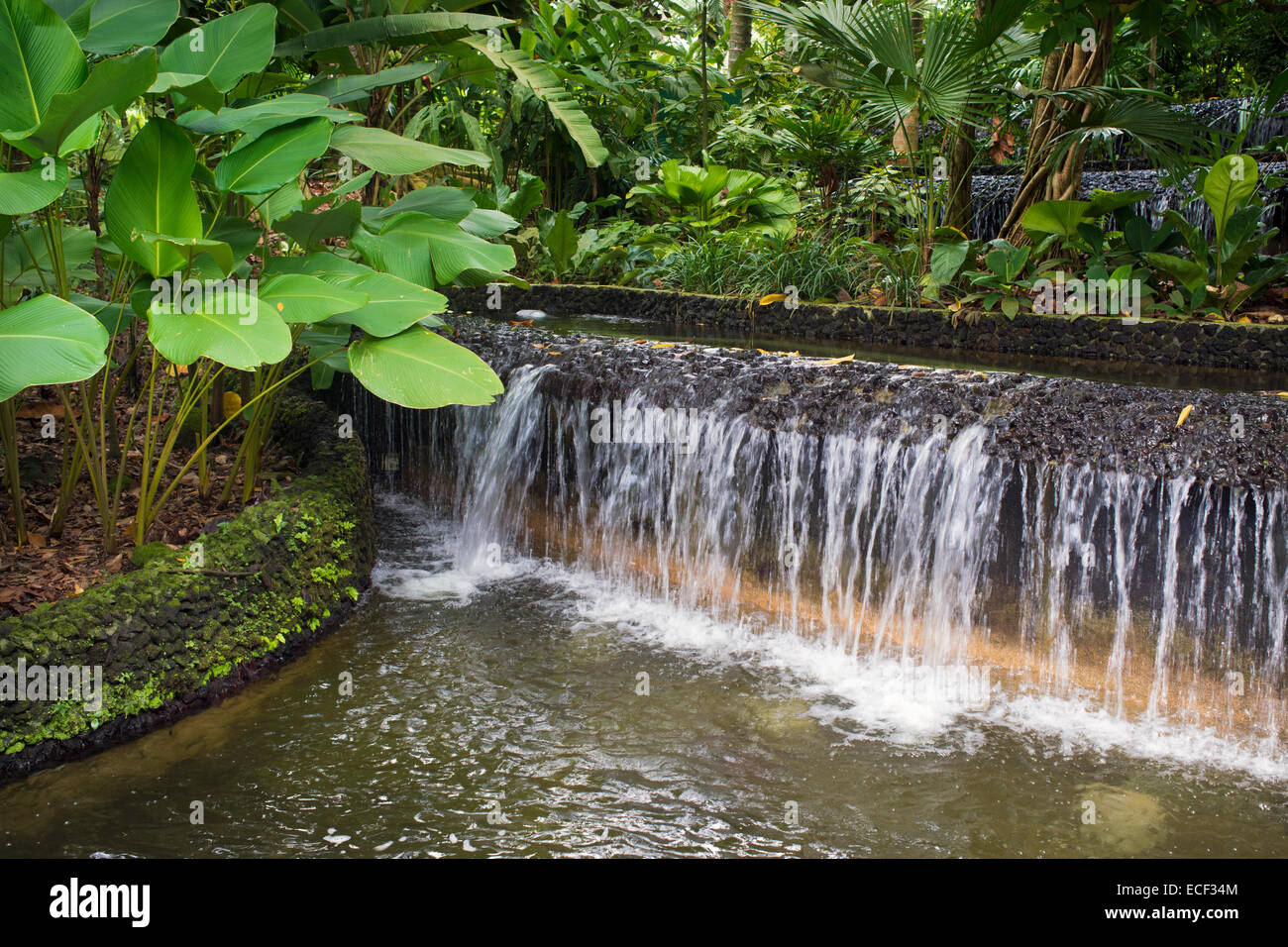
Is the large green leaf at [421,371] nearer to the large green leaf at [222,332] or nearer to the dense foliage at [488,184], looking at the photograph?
the dense foliage at [488,184]

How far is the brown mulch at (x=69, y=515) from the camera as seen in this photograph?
11.5ft

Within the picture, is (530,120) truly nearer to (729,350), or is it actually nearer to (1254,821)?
(729,350)

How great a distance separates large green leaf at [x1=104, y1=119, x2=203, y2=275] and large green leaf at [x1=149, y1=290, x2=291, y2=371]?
209 millimetres

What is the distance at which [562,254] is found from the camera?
32.5ft

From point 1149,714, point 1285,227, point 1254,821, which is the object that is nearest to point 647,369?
point 1149,714

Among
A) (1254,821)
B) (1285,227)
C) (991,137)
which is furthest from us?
(991,137)

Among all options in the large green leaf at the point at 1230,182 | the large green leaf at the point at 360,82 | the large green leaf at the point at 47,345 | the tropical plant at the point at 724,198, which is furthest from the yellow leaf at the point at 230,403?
the large green leaf at the point at 1230,182

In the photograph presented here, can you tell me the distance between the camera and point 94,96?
9.48 ft

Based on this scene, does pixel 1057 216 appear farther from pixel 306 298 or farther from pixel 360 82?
pixel 306 298

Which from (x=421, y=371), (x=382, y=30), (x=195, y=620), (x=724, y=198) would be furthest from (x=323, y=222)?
(x=724, y=198)

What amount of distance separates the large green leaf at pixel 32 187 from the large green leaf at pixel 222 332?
428 millimetres

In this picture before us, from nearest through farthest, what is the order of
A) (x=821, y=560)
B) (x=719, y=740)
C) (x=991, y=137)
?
(x=719, y=740) < (x=821, y=560) < (x=991, y=137)

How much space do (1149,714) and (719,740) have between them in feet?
5.19

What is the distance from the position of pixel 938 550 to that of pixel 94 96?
3.39 metres
